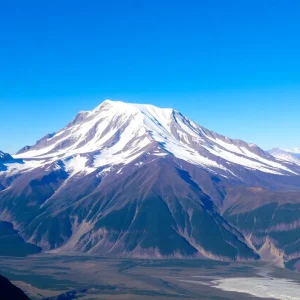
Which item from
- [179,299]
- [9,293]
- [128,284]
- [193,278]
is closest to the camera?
[9,293]

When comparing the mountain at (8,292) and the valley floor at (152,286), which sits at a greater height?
the mountain at (8,292)

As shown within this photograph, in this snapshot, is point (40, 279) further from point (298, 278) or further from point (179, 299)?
point (298, 278)

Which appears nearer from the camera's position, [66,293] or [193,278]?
[66,293]

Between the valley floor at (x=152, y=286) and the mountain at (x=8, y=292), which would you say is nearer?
the mountain at (x=8, y=292)

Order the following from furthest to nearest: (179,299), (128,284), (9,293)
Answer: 1. (128,284)
2. (179,299)
3. (9,293)

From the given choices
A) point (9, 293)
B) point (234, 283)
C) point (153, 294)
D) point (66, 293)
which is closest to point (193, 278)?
point (234, 283)

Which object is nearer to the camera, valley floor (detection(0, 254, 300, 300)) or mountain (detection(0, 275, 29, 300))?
mountain (detection(0, 275, 29, 300))

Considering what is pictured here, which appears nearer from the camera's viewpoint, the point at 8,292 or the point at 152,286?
the point at 8,292

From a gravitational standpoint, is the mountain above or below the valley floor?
above

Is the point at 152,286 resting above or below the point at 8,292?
below
